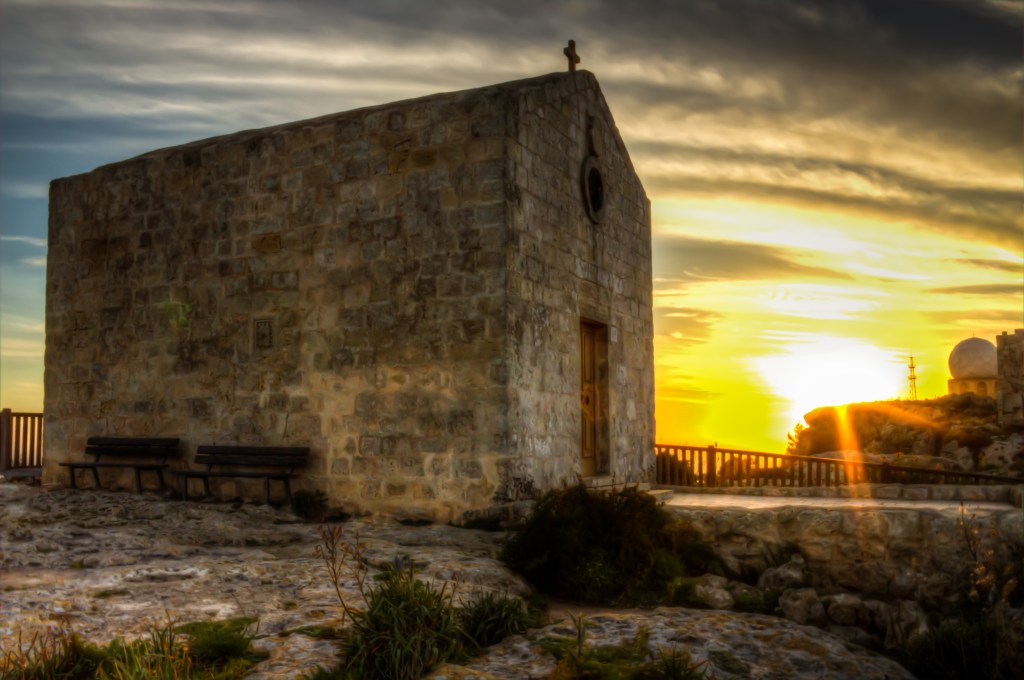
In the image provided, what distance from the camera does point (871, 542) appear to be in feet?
26.9

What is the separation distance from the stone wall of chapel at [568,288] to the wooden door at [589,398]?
0.18 m

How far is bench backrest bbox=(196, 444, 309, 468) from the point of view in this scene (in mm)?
10102

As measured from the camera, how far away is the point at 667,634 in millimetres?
6125

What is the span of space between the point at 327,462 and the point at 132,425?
3.26 metres

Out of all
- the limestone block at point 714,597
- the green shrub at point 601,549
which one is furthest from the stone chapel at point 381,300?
the limestone block at point 714,597

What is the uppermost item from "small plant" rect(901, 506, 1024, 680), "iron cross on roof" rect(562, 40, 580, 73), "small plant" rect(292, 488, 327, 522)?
"iron cross on roof" rect(562, 40, 580, 73)

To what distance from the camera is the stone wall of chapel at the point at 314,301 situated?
926 centimetres

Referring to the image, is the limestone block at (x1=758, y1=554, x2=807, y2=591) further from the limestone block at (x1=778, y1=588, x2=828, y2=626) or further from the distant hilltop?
the distant hilltop

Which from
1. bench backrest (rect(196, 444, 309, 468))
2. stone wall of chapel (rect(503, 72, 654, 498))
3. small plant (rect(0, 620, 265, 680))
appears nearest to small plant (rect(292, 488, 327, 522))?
bench backrest (rect(196, 444, 309, 468))

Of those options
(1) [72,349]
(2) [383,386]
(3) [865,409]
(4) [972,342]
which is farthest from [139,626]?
(4) [972,342]

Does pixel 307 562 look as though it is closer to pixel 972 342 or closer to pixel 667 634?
pixel 667 634

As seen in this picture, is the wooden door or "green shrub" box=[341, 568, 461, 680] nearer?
"green shrub" box=[341, 568, 461, 680]

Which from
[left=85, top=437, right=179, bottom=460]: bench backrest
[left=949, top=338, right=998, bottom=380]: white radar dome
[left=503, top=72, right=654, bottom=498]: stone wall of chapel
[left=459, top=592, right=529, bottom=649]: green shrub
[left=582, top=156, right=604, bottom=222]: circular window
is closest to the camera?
[left=459, top=592, right=529, bottom=649]: green shrub

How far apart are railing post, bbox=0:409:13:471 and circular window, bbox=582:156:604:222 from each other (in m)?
9.70
